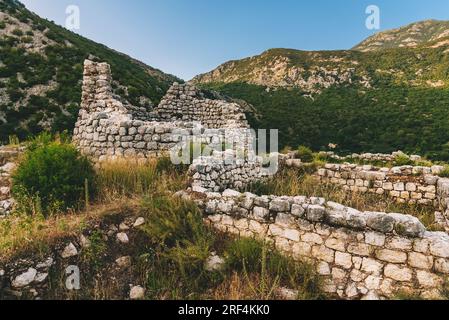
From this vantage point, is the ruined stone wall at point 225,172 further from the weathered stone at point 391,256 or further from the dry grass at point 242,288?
the weathered stone at point 391,256

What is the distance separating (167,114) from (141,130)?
5541 millimetres

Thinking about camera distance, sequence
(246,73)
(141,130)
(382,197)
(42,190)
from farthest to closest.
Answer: (246,73) < (382,197) < (141,130) < (42,190)

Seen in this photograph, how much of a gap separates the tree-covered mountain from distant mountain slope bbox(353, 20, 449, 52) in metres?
61.6

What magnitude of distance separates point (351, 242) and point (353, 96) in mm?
35452

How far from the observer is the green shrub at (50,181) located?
205 inches

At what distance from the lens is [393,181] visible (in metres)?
10.1

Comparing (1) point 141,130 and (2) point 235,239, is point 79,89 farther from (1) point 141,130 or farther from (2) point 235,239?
(2) point 235,239

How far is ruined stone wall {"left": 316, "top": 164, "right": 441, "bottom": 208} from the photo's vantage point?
9.50 meters

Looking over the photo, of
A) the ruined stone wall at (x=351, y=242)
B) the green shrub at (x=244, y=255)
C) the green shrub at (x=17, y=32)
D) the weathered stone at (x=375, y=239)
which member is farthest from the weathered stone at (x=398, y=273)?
the green shrub at (x=17, y=32)

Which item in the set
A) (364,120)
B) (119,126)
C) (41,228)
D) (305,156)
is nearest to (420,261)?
(41,228)

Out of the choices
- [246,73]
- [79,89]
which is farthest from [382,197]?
[246,73]

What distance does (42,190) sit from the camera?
17.2 ft

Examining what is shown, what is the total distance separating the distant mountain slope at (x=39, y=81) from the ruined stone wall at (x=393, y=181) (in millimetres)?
12770

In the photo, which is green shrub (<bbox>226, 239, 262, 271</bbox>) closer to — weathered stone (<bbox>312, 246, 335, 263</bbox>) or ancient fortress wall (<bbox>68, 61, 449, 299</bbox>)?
ancient fortress wall (<bbox>68, 61, 449, 299</bbox>)
